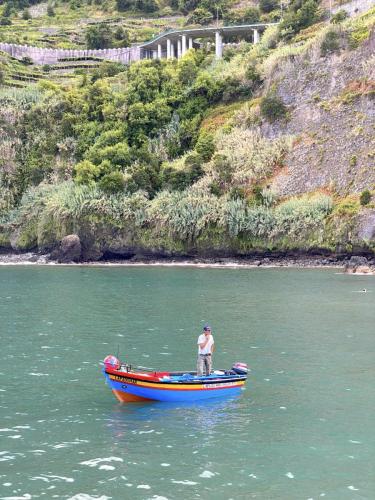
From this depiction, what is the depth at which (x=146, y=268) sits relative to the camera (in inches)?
3580

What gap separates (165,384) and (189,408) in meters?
1.33

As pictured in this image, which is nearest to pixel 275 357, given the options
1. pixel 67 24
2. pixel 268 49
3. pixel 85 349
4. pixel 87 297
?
pixel 85 349

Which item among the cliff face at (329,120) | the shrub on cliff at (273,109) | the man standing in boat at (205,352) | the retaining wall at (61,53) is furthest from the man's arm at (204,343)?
the retaining wall at (61,53)

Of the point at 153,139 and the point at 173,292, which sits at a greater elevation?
the point at 153,139

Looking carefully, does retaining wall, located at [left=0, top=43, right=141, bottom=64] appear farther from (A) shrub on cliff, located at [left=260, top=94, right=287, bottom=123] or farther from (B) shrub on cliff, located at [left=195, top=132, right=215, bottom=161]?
(A) shrub on cliff, located at [left=260, top=94, right=287, bottom=123]

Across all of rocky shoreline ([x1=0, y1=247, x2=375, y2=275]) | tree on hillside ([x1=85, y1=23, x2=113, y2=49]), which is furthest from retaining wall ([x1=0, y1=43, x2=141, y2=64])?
rocky shoreline ([x1=0, y1=247, x2=375, y2=275])

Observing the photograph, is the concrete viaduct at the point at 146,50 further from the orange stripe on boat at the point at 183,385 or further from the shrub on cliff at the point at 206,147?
the orange stripe on boat at the point at 183,385

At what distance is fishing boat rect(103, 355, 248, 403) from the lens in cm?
2656

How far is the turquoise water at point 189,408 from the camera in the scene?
63.7 ft

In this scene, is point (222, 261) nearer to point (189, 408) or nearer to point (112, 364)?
point (189, 408)

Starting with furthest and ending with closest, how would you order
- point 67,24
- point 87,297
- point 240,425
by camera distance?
1. point 67,24
2. point 87,297
3. point 240,425

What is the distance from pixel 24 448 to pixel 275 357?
16.9 metres

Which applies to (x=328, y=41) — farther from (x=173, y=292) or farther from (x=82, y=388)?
(x=82, y=388)

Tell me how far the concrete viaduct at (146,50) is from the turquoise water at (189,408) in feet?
300
